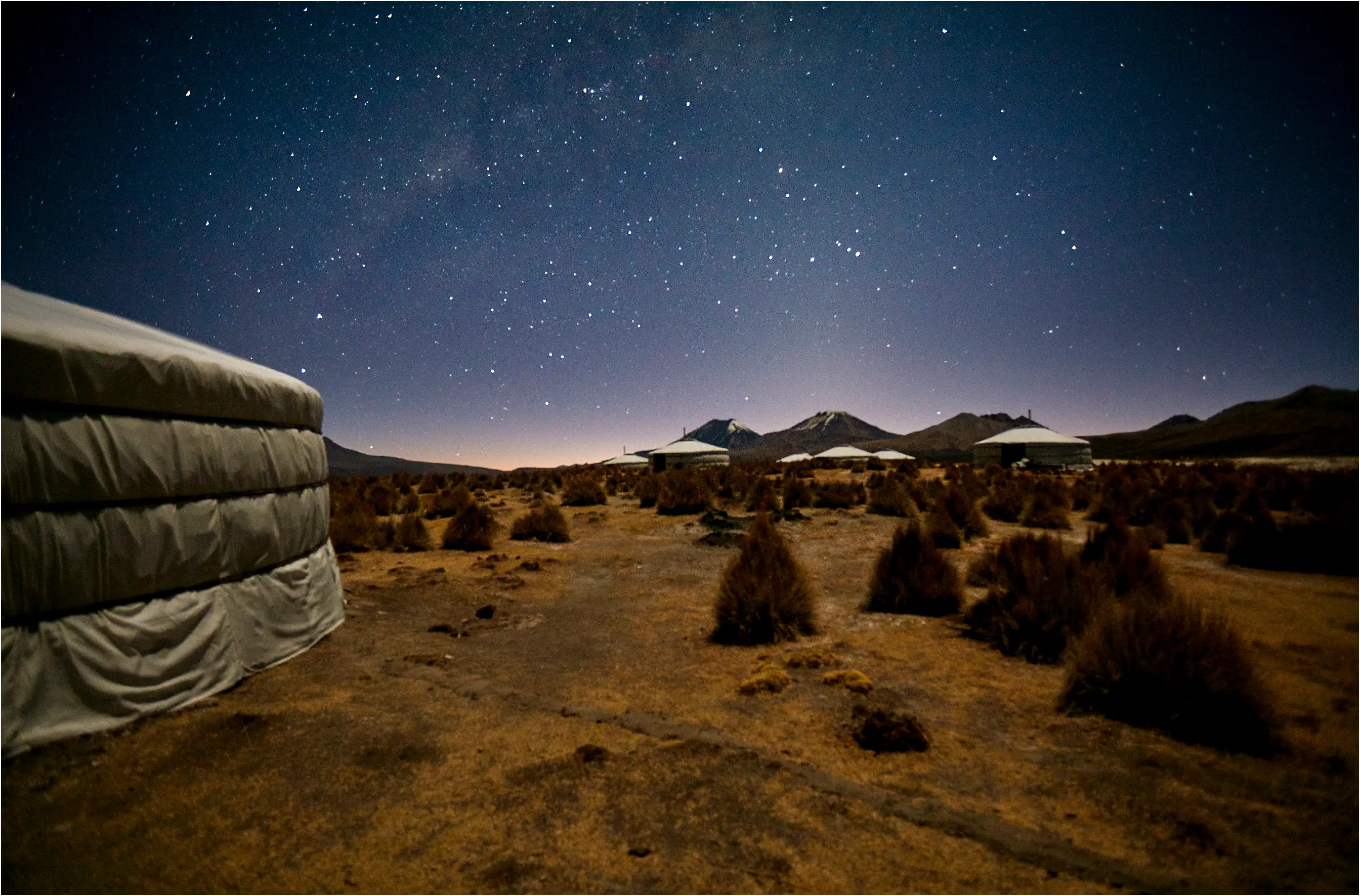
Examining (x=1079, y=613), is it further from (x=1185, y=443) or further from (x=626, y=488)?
(x=1185, y=443)

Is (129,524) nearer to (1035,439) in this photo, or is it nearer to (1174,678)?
(1174,678)

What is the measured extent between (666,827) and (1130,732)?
286 cm

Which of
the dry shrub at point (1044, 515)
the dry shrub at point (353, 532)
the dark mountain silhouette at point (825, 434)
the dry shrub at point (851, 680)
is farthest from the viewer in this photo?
the dark mountain silhouette at point (825, 434)

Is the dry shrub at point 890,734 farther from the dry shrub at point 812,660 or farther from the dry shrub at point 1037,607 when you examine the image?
the dry shrub at point 1037,607

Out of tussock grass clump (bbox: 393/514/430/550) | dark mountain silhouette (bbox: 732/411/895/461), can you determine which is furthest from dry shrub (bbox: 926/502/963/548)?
dark mountain silhouette (bbox: 732/411/895/461)

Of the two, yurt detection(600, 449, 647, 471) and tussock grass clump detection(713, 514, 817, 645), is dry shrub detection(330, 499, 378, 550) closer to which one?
tussock grass clump detection(713, 514, 817, 645)

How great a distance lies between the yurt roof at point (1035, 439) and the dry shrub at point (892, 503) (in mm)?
19785

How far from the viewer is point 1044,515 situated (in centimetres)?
1209

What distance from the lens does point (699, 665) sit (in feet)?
16.2

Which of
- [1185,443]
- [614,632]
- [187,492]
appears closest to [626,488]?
[614,632]

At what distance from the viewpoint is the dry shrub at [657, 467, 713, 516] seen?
54.4 ft

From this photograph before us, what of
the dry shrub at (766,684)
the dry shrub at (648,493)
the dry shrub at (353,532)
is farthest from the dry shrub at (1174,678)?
the dry shrub at (648,493)

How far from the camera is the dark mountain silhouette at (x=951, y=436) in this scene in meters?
118

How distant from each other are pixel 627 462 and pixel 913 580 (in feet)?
127
